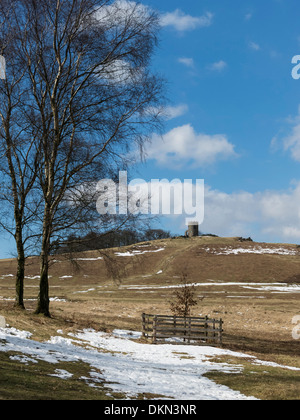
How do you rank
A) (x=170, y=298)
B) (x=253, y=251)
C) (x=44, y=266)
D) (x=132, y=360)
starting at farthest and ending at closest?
(x=253, y=251) < (x=170, y=298) < (x=44, y=266) < (x=132, y=360)

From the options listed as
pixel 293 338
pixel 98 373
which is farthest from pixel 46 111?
pixel 293 338

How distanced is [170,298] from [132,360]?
3996 cm

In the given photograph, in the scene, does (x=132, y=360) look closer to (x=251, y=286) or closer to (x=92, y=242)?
(x=92, y=242)

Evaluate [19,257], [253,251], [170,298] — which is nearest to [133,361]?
[19,257]

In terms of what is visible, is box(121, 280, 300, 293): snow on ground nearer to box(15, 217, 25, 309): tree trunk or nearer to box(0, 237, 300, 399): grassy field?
box(0, 237, 300, 399): grassy field

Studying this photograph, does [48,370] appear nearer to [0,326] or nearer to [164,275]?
[0,326]

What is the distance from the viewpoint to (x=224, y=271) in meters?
86.2

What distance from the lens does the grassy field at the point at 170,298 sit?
1171 cm

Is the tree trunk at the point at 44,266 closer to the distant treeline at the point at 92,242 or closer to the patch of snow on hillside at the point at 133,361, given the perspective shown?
the distant treeline at the point at 92,242

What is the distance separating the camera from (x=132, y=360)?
52.3ft

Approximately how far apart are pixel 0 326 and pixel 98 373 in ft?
21.1

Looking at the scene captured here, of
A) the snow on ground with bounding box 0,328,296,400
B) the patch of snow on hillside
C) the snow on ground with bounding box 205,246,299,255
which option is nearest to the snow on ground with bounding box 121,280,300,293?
the snow on ground with bounding box 205,246,299,255

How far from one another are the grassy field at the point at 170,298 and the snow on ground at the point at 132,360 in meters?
0.62

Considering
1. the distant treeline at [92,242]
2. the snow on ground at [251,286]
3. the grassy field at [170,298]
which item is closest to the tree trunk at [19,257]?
the grassy field at [170,298]
